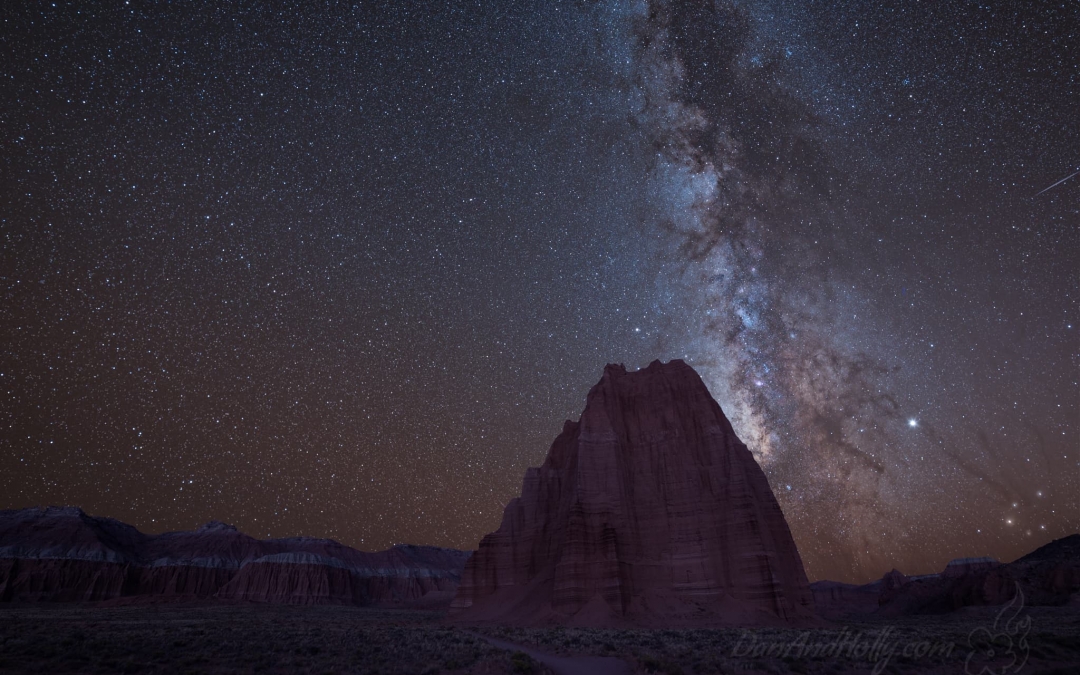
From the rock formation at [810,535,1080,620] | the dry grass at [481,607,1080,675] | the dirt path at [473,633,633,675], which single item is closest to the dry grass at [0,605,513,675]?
the dirt path at [473,633,633,675]

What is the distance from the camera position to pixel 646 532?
52.6 meters

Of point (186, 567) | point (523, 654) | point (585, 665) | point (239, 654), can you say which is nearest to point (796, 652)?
point (585, 665)

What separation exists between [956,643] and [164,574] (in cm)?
14186

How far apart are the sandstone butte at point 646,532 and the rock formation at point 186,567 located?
2469 inches

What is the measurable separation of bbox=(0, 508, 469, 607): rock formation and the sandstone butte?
62.7 metres

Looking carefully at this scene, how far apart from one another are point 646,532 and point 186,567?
389ft

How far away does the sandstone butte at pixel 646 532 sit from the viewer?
45750 mm

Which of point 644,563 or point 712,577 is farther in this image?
point 644,563

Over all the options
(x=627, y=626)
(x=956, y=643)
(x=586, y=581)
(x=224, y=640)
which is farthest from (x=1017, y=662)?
(x=224, y=640)

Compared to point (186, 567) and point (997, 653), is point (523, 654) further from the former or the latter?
point (186, 567)

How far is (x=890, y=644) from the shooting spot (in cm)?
2762

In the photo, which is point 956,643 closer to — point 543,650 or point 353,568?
point 543,650

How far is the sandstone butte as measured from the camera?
45750 millimetres

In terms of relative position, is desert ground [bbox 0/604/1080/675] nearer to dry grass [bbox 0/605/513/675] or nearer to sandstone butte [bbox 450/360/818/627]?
dry grass [bbox 0/605/513/675]
